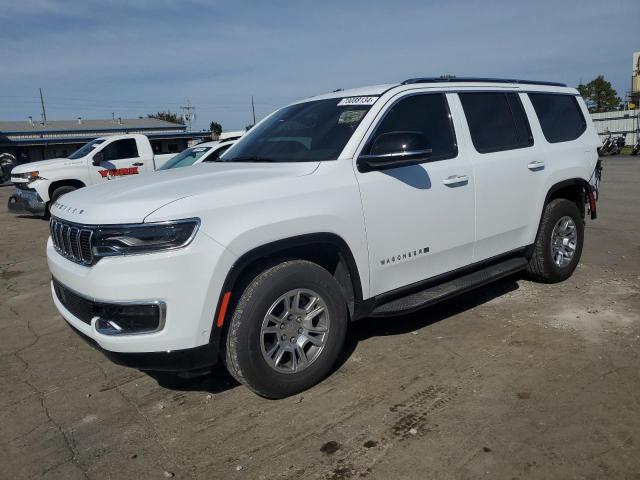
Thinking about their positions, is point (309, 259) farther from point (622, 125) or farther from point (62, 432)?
point (622, 125)

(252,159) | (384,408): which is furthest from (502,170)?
(384,408)

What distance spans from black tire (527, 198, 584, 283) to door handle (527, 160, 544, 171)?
0.49 metres

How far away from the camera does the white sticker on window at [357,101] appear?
3.94 meters

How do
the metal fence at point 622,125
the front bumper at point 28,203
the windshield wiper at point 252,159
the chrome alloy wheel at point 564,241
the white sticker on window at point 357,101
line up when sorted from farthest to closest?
the metal fence at point 622,125, the front bumper at point 28,203, the chrome alloy wheel at point 564,241, the windshield wiper at point 252,159, the white sticker on window at point 357,101

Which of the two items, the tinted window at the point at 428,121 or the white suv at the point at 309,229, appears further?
the tinted window at the point at 428,121

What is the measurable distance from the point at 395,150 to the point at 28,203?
1084cm

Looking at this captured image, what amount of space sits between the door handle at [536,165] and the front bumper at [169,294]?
10.2 ft

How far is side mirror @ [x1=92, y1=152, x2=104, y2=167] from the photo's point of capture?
12334 mm

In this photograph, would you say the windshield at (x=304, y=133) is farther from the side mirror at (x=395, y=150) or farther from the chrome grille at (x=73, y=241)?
the chrome grille at (x=73, y=241)

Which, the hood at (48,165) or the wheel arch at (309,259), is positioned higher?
the hood at (48,165)

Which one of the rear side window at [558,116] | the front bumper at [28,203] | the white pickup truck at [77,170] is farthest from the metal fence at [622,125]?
the front bumper at [28,203]

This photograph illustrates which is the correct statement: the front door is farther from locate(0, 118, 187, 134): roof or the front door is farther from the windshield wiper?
locate(0, 118, 187, 134): roof

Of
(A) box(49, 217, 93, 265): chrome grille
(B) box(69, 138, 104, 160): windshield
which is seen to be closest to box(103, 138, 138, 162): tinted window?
(B) box(69, 138, 104, 160): windshield

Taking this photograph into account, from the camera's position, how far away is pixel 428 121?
415 centimetres
